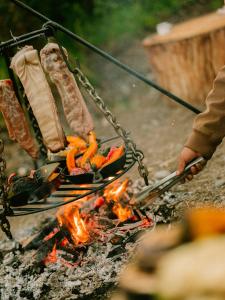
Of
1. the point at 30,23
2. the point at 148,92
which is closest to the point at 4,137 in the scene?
the point at 30,23

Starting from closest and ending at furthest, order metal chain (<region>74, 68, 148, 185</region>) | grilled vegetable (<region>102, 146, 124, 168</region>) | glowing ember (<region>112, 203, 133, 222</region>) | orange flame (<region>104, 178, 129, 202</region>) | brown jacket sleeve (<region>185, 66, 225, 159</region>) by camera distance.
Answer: brown jacket sleeve (<region>185, 66, 225, 159</region>)
metal chain (<region>74, 68, 148, 185</region>)
grilled vegetable (<region>102, 146, 124, 168</region>)
glowing ember (<region>112, 203, 133, 222</region>)
orange flame (<region>104, 178, 129, 202</region>)

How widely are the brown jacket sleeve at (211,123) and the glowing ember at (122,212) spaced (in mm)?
1304

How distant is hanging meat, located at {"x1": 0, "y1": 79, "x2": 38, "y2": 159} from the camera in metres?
3.62

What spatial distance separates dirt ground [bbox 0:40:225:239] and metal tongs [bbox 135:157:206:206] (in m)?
1.10

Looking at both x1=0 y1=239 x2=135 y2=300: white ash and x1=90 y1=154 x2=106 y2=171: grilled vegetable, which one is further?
x1=90 y1=154 x2=106 y2=171: grilled vegetable

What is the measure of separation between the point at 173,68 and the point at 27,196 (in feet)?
15.1

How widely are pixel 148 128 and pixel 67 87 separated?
4.01m

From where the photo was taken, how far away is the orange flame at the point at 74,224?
3798mm

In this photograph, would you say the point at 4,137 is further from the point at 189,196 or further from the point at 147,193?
the point at 147,193

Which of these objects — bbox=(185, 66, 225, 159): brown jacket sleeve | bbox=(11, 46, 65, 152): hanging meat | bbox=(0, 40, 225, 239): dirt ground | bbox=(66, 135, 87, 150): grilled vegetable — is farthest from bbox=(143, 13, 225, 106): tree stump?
bbox=(185, 66, 225, 159): brown jacket sleeve

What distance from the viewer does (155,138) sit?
688 cm

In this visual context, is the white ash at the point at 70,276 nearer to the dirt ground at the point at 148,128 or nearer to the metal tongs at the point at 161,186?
the dirt ground at the point at 148,128

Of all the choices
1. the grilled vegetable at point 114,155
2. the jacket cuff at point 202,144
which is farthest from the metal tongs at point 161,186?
the grilled vegetable at point 114,155

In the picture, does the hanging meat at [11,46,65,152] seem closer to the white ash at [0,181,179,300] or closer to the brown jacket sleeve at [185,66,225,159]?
the white ash at [0,181,179,300]
